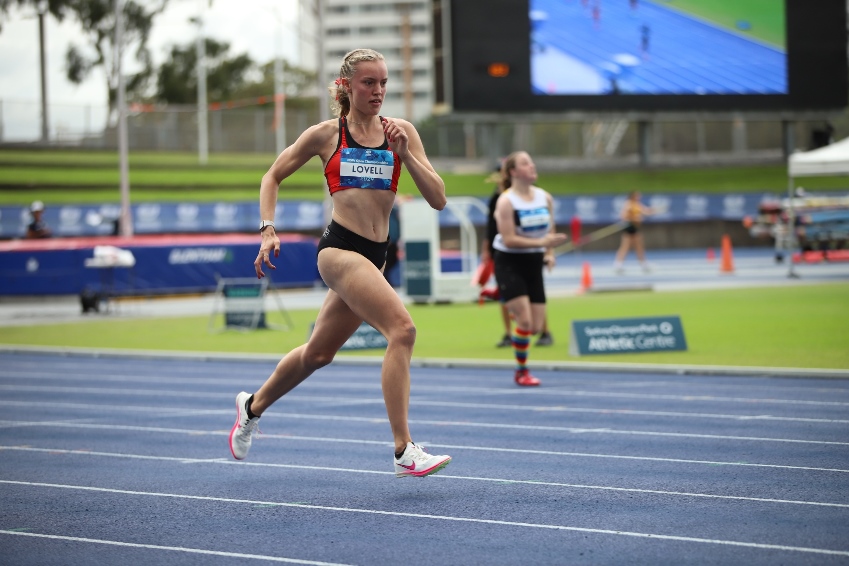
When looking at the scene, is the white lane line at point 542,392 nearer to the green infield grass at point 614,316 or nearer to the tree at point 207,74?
→ the green infield grass at point 614,316

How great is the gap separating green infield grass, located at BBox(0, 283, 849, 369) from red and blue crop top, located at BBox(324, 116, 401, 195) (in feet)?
22.8

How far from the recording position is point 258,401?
720 cm

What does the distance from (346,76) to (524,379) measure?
577cm

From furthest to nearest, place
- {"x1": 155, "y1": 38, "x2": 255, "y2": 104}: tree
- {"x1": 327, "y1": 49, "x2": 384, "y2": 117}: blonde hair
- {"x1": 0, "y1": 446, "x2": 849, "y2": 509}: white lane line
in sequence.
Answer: {"x1": 155, "y1": 38, "x2": 255, "y2": 104}: tree < {"x1": 327, "y1": 49, "x2": 384, "y2": 117}: blonde hair < {"x1": 0, "y1": 446, "x2": 849, "y2": 509}: white lane line

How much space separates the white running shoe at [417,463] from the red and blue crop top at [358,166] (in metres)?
1.44

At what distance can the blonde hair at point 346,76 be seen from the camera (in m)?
6.65

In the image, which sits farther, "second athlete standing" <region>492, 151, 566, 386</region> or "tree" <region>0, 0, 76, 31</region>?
"tree" <region>0, 0, 76, 31</region>

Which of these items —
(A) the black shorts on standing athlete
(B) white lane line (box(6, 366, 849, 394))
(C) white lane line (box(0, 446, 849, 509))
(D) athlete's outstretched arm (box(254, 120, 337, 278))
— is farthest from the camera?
(A) the black shorts on standing athlete

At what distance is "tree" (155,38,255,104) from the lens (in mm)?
80438

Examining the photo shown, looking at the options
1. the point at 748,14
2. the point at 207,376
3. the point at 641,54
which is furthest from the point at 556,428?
the point at 748,14

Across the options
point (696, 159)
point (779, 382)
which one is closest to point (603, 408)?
point (779, 382)

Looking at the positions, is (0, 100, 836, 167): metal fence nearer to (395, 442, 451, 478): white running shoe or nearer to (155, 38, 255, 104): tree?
(155, 38, 255, 104): tree

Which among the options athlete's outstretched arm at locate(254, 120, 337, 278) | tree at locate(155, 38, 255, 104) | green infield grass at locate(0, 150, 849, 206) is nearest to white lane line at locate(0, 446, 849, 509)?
athlete's outstretched arm at locate(254, 120, 337, 278)

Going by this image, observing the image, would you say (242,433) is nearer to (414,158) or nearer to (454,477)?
(454,477)
